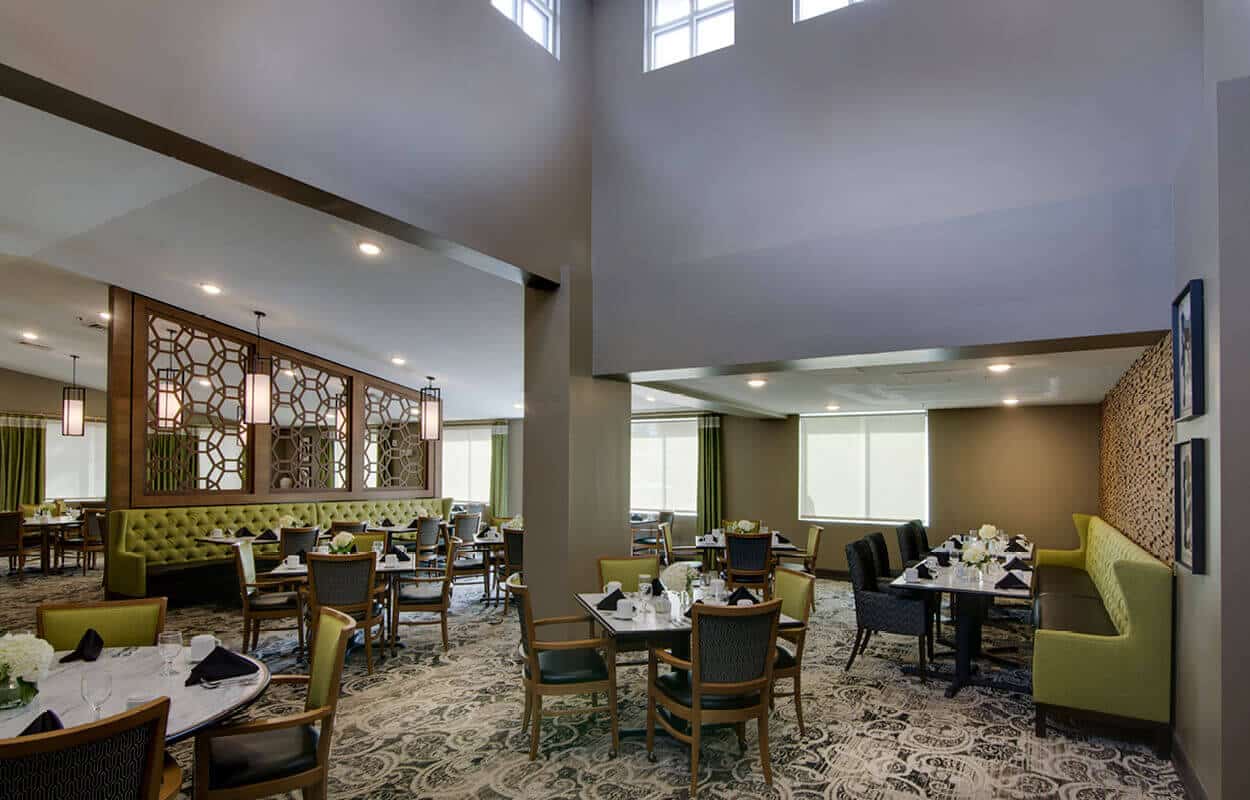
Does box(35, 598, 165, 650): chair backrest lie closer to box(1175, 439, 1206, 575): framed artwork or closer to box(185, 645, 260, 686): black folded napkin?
box(185, 645, 260, 686): black folded napkin

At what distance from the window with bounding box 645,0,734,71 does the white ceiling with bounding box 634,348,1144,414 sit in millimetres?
2452

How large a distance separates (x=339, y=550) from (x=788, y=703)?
4000 millimetres

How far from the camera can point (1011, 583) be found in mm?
5172

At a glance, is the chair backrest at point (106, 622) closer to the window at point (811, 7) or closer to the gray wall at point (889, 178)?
the gray wall at point (889, 178)

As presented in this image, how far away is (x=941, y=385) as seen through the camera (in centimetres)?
710

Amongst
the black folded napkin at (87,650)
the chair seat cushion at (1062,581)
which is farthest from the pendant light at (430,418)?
the chair seat cushion at (1062,581)

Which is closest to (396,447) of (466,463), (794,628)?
(466,463)

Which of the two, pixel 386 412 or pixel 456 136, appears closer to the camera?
pixel 456 136

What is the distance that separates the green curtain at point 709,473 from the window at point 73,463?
11221mm

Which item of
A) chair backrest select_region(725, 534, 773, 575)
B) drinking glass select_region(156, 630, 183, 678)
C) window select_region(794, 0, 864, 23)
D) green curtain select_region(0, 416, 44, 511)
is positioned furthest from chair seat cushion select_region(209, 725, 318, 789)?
green curtain select_region(0, 416, 44, 511)

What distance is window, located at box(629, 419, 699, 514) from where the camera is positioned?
1245cm

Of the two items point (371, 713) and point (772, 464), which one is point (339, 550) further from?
point (772, 464)

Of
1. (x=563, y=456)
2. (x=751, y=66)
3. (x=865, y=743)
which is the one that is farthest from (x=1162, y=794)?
(x=751, y=66)

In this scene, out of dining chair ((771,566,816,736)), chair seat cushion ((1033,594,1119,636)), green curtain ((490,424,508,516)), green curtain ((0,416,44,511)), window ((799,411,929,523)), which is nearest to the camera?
dining chair ((771,566,816,736))
